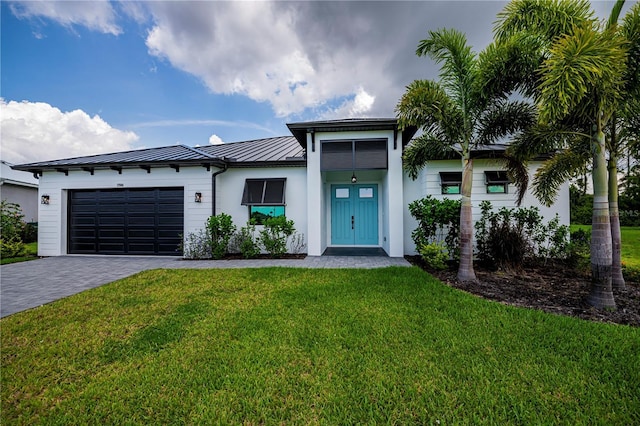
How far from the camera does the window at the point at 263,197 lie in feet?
31.7

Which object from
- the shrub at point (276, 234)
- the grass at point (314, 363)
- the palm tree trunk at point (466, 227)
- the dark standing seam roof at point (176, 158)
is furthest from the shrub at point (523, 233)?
the dark standing seam roof at point (176, 158)

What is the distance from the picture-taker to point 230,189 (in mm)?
9992

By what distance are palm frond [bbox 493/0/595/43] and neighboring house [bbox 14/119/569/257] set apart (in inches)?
146

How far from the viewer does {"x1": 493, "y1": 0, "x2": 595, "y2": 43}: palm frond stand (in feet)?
15.1

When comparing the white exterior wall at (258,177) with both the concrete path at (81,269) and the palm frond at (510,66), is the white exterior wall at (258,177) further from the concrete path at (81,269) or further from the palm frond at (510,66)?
the palm frond at (510,66)

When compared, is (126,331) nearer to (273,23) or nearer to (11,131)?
(273,23)

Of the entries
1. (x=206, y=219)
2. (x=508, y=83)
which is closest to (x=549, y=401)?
(x=508, y=83)

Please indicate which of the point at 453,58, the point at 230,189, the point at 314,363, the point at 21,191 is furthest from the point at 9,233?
the point at 453,58

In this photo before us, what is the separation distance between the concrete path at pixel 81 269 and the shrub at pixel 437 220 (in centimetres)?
113

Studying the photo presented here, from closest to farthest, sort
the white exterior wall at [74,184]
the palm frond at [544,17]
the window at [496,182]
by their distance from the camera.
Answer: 1. the palm frond at [544,17]
2. the window at [496,182]
3. the white exterior wall at [74,184]

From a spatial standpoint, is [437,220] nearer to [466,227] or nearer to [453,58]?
[466,227]

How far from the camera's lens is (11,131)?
10469 mm

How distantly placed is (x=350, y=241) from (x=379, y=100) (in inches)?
323

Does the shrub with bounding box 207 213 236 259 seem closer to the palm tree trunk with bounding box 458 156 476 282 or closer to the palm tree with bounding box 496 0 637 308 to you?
the palm tree trunk with bounding box 458 156 476 282
